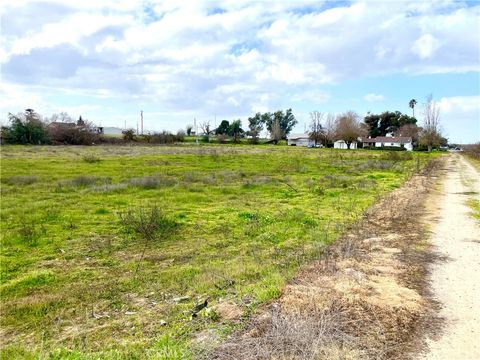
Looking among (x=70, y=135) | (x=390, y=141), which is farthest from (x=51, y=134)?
(x=390, y=141)

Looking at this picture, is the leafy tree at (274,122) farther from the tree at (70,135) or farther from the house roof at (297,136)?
the tree at (70,135)

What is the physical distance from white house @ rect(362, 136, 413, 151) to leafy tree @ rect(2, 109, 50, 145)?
75216 mm

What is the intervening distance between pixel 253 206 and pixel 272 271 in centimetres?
872

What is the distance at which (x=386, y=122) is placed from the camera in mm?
109875

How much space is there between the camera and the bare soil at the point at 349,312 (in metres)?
4.79

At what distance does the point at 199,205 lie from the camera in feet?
56.7

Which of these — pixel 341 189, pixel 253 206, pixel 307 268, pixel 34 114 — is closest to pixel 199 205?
pixel 253 206

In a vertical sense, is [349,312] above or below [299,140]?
below

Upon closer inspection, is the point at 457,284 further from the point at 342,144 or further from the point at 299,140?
the point at 299,140

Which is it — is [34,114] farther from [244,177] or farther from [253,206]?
[253,206]

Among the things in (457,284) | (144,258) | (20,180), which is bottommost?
(144,258)

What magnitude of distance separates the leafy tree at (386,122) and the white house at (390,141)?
3.15 metres

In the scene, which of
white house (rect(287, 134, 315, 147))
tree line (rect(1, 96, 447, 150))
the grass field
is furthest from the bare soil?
white house (rect(287, 134, 315, 147))

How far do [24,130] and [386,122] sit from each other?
86978mm
